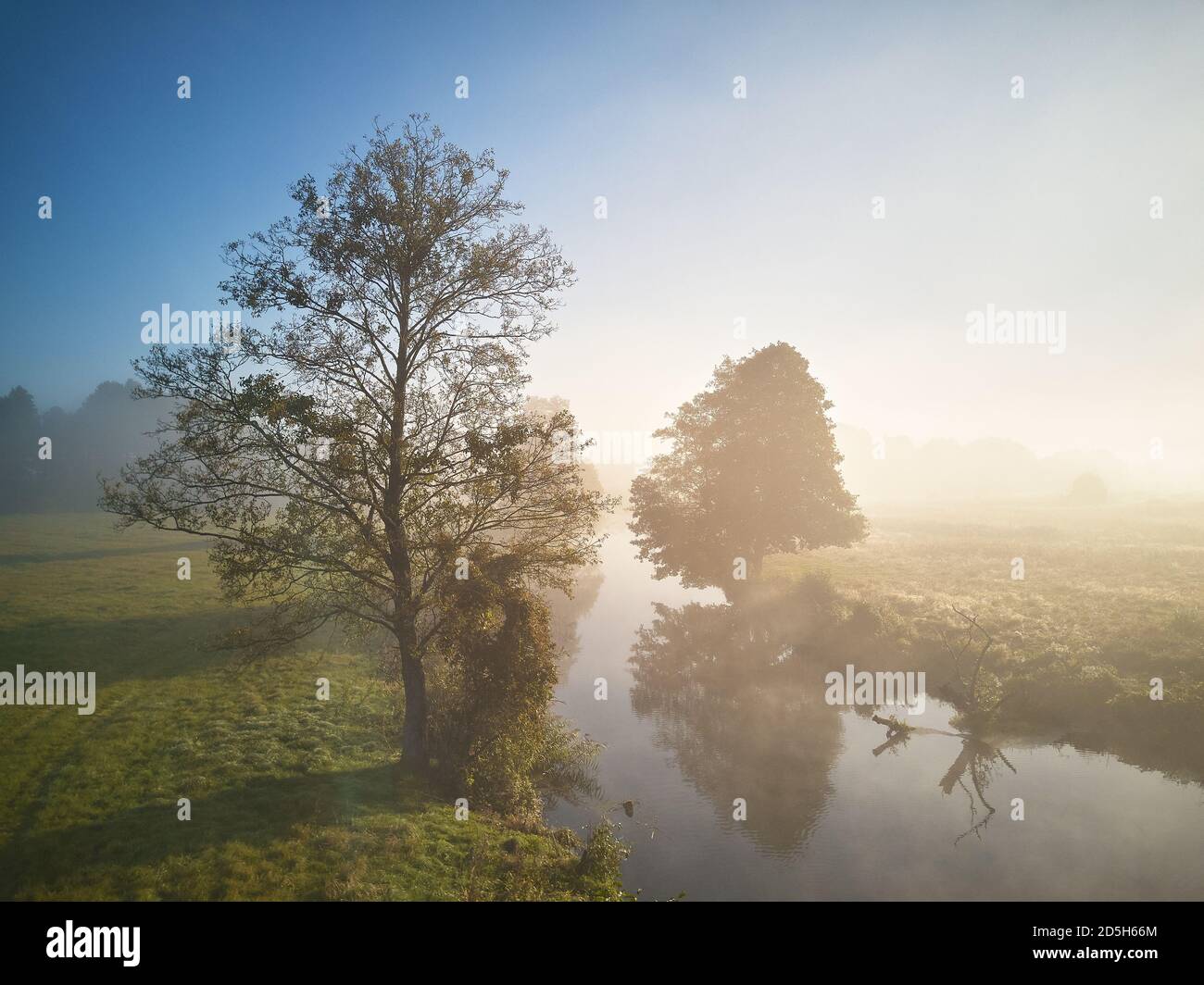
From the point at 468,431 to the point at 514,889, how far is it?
456 inches

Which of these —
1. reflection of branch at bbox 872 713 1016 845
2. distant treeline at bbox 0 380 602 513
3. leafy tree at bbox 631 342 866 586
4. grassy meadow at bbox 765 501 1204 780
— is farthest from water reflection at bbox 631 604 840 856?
distant treeline at bbox 0 380 602 513

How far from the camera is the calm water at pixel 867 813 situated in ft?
46.9

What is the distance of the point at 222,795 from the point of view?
1455 cm

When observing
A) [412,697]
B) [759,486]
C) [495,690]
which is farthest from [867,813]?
[759,486]

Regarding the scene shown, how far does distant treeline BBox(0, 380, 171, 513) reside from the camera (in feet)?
278

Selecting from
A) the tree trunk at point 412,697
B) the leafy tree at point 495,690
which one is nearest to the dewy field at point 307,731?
the tree trunk at point 412,697

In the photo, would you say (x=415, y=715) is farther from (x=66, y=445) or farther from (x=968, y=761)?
(x=66, y=445)

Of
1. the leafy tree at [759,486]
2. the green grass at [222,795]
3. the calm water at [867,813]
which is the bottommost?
the calm water at [867,813]

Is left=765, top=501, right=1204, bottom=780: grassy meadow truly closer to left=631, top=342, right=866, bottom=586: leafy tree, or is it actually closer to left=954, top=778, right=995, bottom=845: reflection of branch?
left=954, top=778, right=995, bottom=845: reflection of branch

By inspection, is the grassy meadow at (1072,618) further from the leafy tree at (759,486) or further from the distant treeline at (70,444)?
the distant treeline at (70,444)

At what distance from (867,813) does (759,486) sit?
2324 cm

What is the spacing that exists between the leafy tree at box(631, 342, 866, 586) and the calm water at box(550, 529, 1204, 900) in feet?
44.9

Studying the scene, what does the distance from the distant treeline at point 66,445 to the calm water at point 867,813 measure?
83.4 meters
